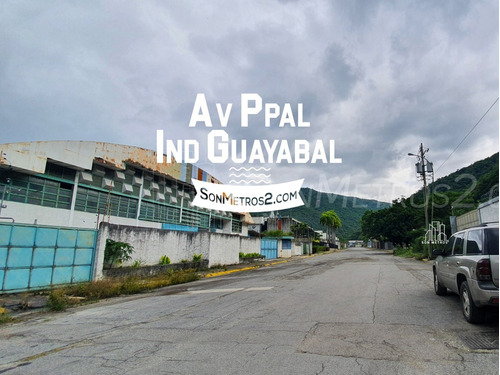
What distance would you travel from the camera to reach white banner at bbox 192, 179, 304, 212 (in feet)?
109

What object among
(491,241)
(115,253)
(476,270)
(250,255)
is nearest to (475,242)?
(491,241)

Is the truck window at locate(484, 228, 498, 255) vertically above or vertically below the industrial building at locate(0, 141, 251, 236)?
below

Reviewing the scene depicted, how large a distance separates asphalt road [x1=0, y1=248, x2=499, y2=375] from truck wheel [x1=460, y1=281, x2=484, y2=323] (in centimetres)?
14

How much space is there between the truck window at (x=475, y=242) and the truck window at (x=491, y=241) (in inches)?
4.8

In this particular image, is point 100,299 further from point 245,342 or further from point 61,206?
point 61,206

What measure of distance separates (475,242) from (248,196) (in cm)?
3352

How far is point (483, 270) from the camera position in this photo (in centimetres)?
534

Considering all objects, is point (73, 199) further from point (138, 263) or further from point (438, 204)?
point (438, 204)

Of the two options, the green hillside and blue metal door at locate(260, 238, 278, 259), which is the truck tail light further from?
the green hillside

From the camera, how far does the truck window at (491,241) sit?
5.39 metres

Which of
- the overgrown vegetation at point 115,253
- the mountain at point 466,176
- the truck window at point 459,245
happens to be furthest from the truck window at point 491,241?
the mountain at point 466,176

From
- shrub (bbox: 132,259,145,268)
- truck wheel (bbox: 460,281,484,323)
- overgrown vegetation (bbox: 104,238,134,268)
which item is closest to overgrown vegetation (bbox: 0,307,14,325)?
overgrown vegetation (bbox: 104,238,134,268)

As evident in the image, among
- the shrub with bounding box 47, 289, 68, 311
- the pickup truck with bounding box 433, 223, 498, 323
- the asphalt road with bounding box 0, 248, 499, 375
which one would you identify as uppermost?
the pickup truck with bounding box 433, 223, 498, 323

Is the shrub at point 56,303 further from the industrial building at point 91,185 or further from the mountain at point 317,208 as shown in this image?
the mountain at point 317,208
